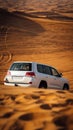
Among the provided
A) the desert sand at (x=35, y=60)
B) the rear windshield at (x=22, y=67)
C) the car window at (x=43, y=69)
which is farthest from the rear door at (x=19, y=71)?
the desert sand at (x=35, y=60)

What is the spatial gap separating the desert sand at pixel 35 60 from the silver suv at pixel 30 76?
1.65 metres

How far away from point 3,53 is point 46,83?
1986 centimetres

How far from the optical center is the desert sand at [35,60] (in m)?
6.91

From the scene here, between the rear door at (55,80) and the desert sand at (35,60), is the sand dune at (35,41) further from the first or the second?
the rear door at (55,80)

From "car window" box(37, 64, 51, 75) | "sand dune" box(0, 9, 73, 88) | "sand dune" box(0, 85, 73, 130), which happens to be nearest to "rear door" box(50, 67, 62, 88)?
"car window" box(37, 64, 51, 75)

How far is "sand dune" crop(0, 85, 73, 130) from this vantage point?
21.7ft

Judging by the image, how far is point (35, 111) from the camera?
7480 millimetres

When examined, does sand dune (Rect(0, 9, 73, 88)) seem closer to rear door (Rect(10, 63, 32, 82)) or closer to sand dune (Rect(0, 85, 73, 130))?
rear door (Rect(10, 63, 32, 82))

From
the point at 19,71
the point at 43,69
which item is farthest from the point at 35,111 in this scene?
the point at 43,69

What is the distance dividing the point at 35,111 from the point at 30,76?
772 cm

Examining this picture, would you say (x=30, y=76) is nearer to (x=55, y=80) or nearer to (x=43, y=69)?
(x=43, y=69)

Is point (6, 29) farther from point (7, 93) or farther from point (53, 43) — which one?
point (7, 93)

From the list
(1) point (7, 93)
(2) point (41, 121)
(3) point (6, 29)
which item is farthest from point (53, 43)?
(2) point (41, 121)

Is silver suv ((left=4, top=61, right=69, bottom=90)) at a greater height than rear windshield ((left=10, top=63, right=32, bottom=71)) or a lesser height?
lesser
